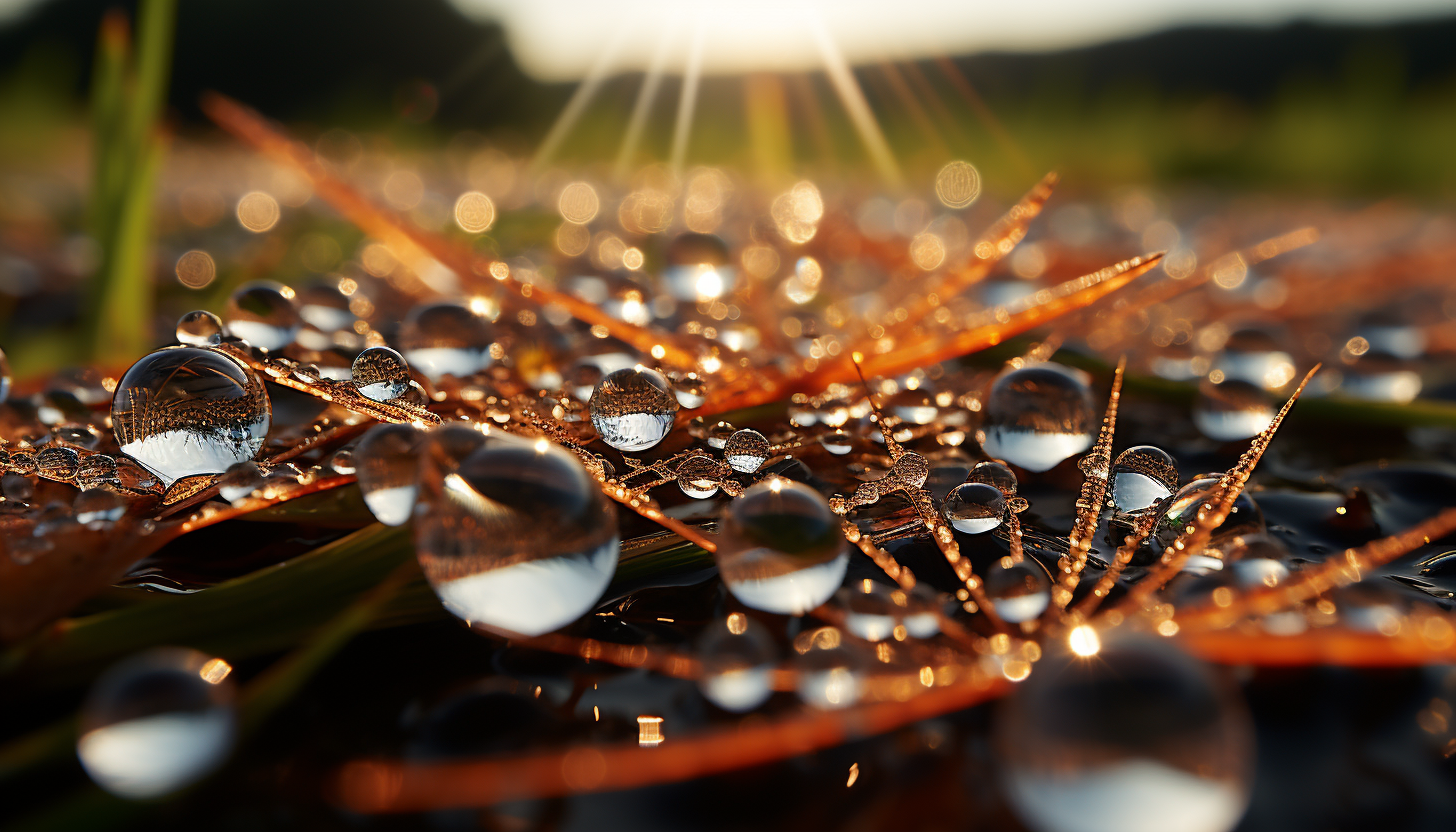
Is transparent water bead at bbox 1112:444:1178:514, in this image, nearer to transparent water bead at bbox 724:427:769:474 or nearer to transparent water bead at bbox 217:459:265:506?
transparent water bead at bbox 724:427:769:474

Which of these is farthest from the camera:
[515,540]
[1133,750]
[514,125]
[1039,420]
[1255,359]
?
[514,125]

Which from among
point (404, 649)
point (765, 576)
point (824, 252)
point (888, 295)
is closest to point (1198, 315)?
point (888, 295)

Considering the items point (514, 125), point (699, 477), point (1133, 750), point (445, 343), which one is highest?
point (514, 125)

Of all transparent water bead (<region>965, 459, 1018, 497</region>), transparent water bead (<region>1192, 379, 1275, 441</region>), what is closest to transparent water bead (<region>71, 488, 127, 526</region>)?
transparent water bead (<region>965, 459, 1018, 497</region>)

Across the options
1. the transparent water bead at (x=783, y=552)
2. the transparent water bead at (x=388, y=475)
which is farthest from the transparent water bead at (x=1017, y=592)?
the transparent water bead at (x=388, y=475)

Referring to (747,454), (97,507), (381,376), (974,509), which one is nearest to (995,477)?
(974,509)

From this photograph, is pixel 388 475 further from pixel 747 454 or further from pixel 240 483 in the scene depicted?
pixel 747 454

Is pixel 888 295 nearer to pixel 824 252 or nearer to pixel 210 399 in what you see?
pixel 824 252
